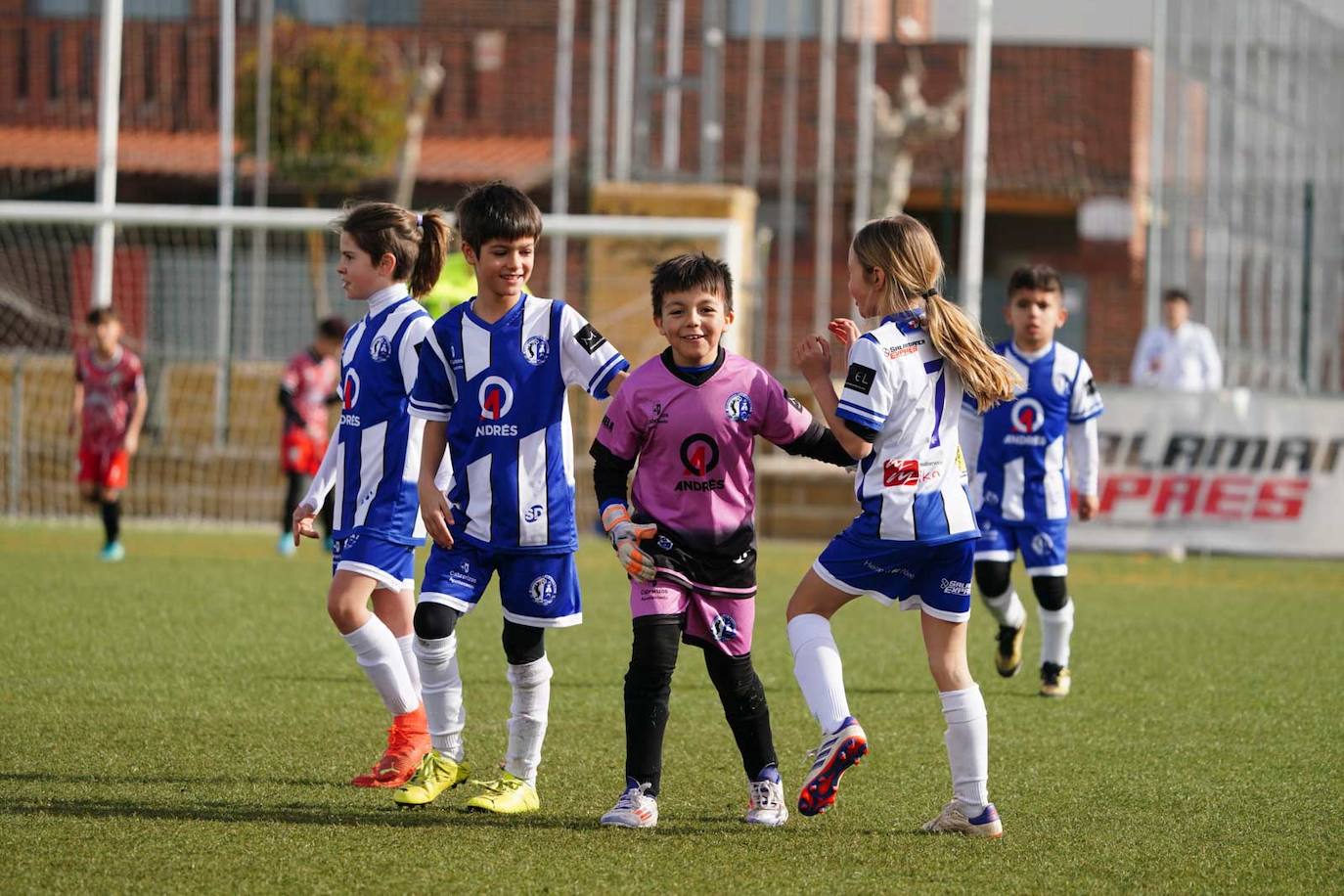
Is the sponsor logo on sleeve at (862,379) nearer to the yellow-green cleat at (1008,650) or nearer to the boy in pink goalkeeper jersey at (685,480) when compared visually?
the boy in pink goalkeeper jersey at (685,480)

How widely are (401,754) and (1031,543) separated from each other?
3319mm

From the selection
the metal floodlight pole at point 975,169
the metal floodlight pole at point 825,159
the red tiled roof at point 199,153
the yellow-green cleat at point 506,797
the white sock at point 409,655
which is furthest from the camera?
the red tiled roof at point 199,153

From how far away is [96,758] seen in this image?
18.9 ft

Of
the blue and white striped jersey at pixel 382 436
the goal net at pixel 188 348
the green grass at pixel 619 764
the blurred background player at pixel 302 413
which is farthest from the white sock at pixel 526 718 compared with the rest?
the goal net at pixel 188 348

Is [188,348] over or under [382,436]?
over

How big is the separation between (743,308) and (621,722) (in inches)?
360

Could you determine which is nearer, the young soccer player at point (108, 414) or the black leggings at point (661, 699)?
the black leggings at point (661, 699)

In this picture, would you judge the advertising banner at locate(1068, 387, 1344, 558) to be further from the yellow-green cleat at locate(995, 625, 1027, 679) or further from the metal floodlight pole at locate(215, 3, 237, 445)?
the metal floodlight pole at locate(215, 3, 237, 445)

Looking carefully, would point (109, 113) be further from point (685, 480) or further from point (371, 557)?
point (685, 480)

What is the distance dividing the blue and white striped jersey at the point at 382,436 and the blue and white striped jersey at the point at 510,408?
36 centimetres

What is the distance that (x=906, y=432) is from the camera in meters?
4.86

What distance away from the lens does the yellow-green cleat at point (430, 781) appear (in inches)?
201

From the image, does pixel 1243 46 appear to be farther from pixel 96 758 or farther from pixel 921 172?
pixel 96 758

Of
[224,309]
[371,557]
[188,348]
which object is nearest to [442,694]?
[371,557]
